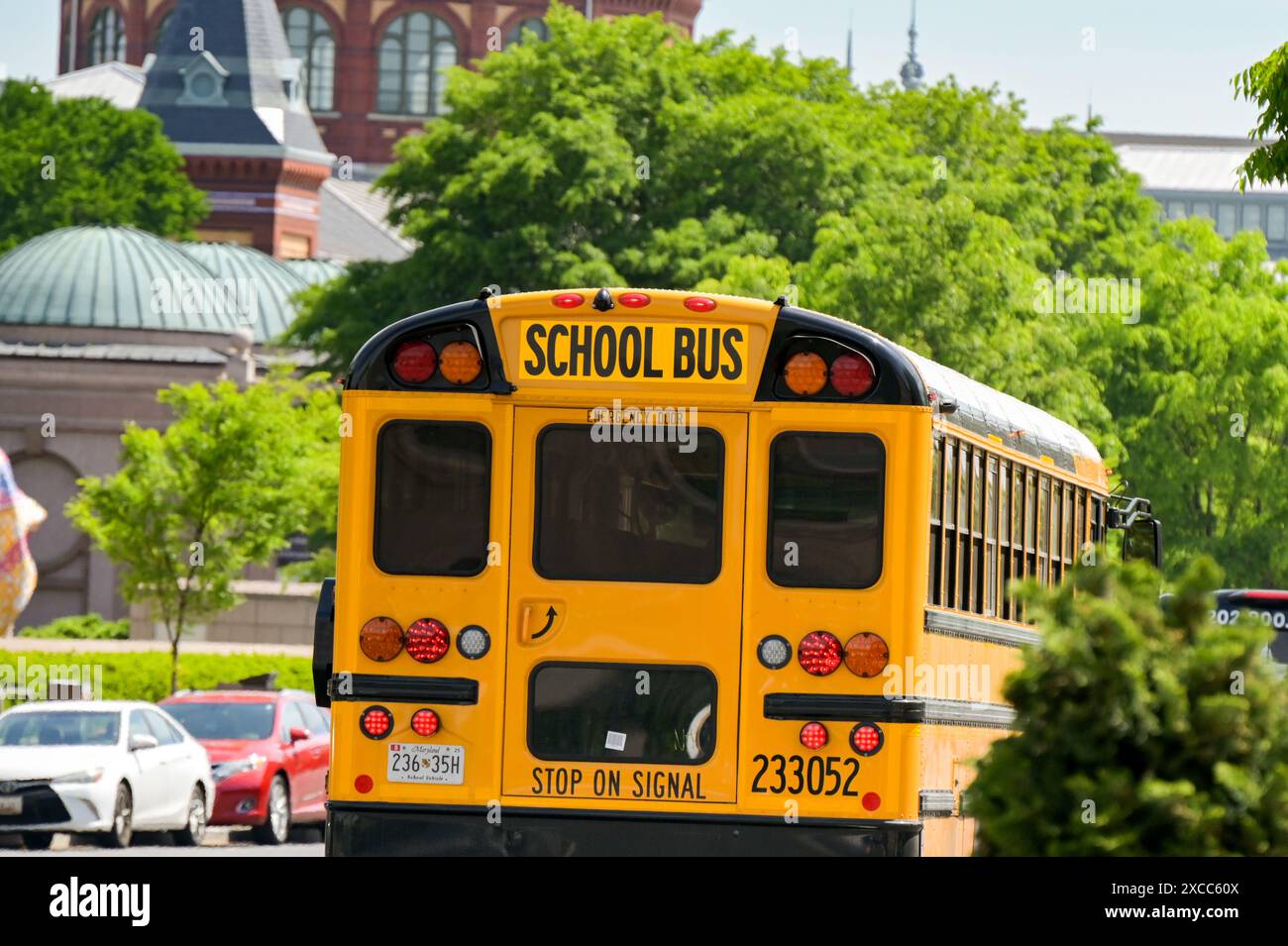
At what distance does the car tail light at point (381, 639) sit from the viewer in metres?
11.5

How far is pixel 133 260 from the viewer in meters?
68.4

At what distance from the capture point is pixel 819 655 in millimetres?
11305

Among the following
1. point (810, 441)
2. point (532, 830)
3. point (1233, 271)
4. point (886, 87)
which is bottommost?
point (532, 830)

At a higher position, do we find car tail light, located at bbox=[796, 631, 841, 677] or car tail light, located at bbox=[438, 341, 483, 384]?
car tail light, located at bbox=[438, 341, 483, 384]

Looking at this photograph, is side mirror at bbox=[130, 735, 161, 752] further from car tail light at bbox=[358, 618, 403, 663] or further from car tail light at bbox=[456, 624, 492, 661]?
car tail light at bbox=[456, 624, 492, 661]

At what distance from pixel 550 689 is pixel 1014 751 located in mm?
4049

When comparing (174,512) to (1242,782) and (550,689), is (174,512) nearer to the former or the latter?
(550,689)

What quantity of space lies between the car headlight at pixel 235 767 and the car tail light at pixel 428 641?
13208 mm

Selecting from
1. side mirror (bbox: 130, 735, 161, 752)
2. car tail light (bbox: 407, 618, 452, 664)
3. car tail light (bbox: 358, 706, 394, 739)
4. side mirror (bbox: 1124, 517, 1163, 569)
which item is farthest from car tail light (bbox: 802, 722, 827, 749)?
side mirror (bbox: 130, 735, 161, 752)

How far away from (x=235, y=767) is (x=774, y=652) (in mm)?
13962

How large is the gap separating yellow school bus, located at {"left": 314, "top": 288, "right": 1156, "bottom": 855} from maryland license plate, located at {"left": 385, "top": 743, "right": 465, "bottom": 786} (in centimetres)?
1

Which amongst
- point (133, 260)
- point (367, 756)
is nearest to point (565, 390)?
point (367, 756)

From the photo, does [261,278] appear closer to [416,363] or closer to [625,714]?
[416,363]

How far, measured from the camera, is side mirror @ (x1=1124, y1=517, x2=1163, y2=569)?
16700 millimetres
